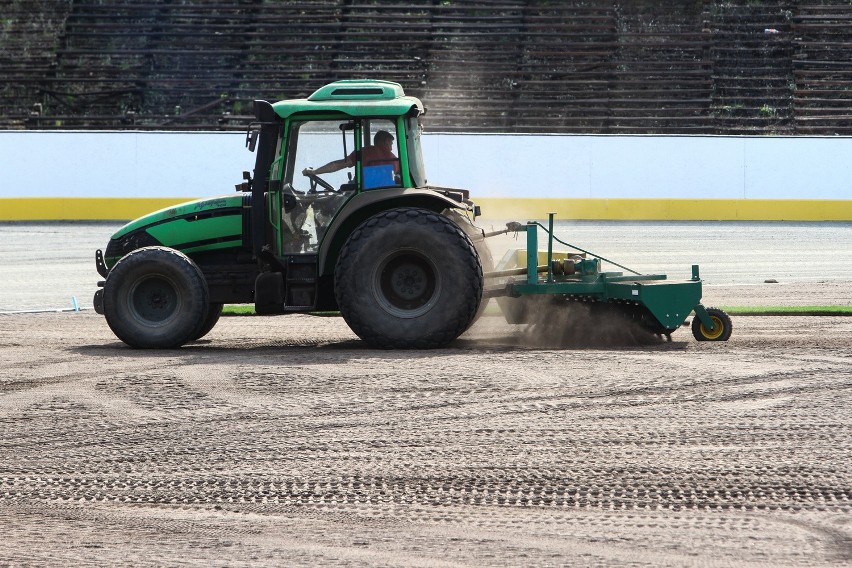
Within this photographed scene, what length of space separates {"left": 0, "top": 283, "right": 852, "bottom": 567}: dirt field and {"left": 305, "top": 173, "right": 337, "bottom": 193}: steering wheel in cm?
132

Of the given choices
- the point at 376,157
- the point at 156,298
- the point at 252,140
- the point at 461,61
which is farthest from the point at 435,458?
the point at 461,61

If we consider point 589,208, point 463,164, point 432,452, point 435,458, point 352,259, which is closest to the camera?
point 435,458

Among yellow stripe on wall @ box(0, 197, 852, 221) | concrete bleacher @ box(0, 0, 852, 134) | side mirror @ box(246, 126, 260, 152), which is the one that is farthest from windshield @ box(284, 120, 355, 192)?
concrete bleacher @ box(0, 0, 852, 134)

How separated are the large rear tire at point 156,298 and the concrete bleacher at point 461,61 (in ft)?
60.6

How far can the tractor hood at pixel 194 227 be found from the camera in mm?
9117

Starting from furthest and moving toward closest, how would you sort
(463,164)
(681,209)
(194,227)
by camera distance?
(463,164), (681,209), (194,227)

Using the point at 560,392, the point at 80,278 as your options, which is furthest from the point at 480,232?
the point at 80,278

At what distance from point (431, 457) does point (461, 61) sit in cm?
2491

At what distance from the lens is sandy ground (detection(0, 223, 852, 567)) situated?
4.39 meters

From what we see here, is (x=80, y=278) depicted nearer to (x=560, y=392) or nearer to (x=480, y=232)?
(x=480, y=232)

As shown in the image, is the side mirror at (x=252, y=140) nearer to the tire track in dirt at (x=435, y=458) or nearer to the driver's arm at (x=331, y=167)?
the driver's arm at (x=331, y=167)

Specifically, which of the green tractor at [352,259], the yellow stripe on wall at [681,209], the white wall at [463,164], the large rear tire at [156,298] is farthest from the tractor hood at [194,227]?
the white wall at [463,164]

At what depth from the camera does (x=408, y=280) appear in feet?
28.8

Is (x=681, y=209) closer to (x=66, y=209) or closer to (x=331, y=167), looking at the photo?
(x=66, y=209)
